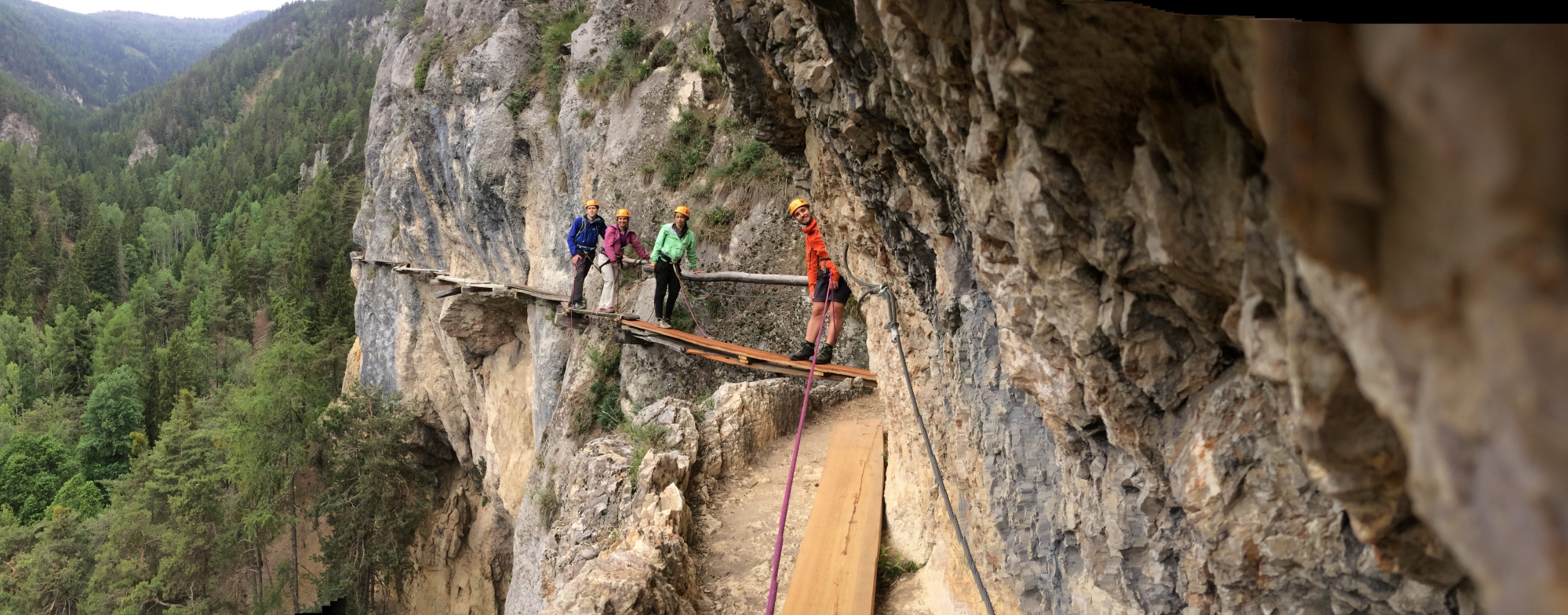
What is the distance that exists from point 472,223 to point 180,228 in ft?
228

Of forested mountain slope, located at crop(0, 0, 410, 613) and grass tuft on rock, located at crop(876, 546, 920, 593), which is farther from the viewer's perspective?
forested mountain slope, located at crop(0, 0, 410, 613)

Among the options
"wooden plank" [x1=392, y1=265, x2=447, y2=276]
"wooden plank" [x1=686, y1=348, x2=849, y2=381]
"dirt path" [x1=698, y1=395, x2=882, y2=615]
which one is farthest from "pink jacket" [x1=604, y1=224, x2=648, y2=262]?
"wooden plank" [x1=392, y1=265, x2=447, y2=276]

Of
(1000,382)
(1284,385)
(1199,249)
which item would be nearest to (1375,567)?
(1284,385)

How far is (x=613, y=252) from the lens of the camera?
407 inches

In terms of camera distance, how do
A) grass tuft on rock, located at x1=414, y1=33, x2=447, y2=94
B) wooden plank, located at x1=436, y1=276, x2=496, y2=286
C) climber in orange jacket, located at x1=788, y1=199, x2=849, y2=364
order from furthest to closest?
grass tuft on rock, located at x1=414, y1=33, x2=447, y2=94 → wooden plank, located at x1=436, y1=276, x2=496, y2=286 → climber in orange jacket, located at x1=788, y1=199, x2=849, y2=364

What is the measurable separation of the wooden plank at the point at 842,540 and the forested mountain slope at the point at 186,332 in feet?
49.7

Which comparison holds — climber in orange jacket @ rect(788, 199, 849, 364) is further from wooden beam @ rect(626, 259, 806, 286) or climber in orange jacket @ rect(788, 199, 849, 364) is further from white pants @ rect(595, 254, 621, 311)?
white pants @ rect(595, 254, 621, 311)

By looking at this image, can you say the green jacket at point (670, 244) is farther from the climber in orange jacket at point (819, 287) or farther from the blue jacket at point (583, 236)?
the climber in orange jacket at point (819, 287)

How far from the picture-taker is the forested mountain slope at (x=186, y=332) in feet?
69.7

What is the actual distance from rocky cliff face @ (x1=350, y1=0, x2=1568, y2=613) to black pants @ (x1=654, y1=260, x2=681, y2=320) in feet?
16.5

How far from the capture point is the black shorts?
24.2 ft

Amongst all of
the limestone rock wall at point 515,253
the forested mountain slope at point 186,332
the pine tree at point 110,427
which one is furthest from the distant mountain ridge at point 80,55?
the limestone rock wall at point 515,253

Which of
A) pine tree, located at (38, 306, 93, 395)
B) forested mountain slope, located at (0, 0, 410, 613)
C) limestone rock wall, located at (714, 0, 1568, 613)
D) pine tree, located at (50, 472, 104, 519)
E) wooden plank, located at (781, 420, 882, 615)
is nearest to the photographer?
limestone rock wall, located at (714, 0, 1568, 613)

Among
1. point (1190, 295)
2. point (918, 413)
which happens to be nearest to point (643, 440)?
point (918, 413)
